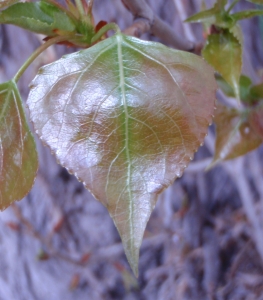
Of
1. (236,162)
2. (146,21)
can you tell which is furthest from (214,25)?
(236,162)

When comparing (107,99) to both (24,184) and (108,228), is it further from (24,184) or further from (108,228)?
(108,228)

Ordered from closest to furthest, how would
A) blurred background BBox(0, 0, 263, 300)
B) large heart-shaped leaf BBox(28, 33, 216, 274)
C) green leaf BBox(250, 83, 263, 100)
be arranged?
large heart-shaped leaf BBox(28, 33, 216, 274)
green leaf BBox(250, 83, 263, 100)
blurred background BBox(0, 0, 263, 300)

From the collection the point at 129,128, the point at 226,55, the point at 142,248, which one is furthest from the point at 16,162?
the point at 142,248

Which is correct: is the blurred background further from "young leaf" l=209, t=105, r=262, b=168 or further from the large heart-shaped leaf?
the large heart-shaped leaf

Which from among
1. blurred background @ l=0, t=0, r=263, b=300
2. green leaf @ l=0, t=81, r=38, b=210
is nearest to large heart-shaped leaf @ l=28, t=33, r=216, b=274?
green leaf @ l=0, t=81, r=38, b=210

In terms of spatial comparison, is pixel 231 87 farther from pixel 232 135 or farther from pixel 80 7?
pixel 80 7

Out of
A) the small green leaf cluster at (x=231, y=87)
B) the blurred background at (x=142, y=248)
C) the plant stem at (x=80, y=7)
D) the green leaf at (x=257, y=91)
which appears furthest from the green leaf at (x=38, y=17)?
the blurred background at (x=142, y=248)

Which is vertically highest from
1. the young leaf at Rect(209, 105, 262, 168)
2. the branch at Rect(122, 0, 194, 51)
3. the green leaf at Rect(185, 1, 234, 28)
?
the branch at Rect(122, 0, 194, 51)

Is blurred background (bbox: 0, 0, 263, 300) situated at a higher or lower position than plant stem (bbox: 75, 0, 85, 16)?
lower
